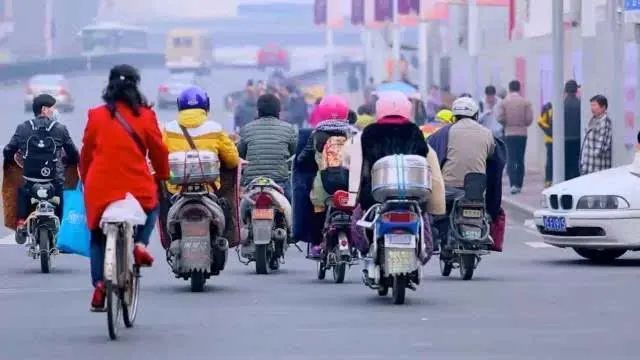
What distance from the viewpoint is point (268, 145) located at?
67.6 feet

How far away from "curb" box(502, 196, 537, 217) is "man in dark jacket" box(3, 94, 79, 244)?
11165 mm

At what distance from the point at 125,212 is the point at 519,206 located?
735 inches

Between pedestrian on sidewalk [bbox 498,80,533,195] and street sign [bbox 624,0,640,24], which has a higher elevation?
street sign [bbox 624,0,640,24]

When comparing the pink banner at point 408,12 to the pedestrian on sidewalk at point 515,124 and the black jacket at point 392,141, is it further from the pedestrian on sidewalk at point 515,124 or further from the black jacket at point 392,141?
the black jacket at point 392,141

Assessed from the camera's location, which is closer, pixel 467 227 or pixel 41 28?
pixel 467 227

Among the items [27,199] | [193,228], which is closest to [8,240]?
[27,199]

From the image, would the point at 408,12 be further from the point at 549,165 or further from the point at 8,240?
the point at 8,240

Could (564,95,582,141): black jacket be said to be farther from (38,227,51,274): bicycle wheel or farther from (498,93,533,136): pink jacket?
(38,227,51,274): bicycle wheel

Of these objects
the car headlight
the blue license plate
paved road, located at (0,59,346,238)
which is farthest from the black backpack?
paved road, located at (0,59,346,238)

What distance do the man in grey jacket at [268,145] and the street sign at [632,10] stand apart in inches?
354

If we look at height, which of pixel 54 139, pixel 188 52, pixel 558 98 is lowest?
pixel 188 52

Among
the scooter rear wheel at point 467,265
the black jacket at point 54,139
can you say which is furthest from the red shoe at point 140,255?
the black jacket at point 54,139

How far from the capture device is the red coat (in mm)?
14281

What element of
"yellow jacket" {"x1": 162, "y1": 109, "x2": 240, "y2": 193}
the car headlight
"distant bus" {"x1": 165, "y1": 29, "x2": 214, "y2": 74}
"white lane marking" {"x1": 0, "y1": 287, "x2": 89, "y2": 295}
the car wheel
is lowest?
"distant bus" {"x1": 165, "y1": 29, "x2": 214, "y2": 74}
